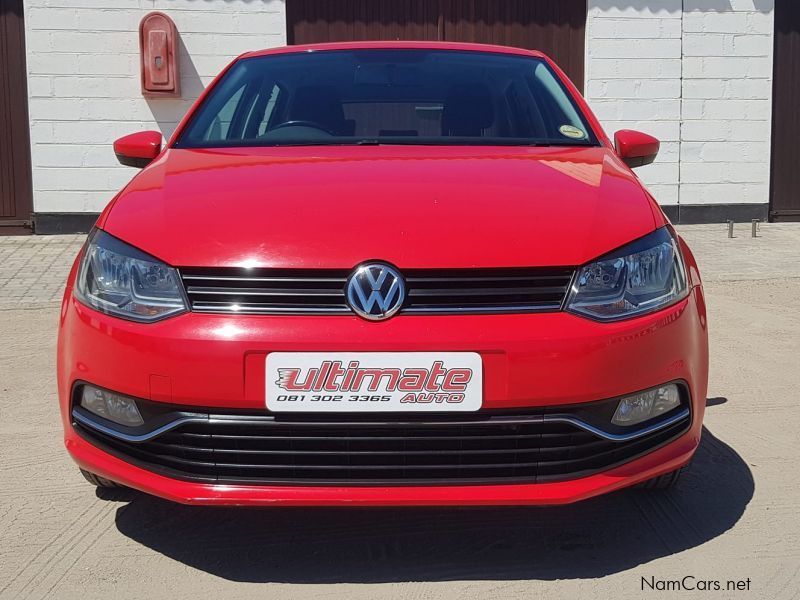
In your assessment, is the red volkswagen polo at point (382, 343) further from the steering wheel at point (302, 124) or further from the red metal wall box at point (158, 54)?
the red metal wall box at point (158, 54)

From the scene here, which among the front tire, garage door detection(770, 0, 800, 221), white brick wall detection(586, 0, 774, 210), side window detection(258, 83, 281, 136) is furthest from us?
garage door detection(770, 0, 800, 221)

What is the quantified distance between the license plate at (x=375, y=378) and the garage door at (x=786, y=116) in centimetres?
889

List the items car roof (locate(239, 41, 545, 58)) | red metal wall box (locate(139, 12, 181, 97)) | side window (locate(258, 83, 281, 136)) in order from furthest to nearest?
1. red metal wall box (locate(139, 12, 181, 97))
2. car roof (locate(239, 41, 545, 58))
3. side window (locate(258, 83, 281, 136))

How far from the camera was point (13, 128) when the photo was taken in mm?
9328

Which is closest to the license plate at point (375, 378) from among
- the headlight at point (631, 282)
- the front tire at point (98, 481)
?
the headlight at point (631, 282)

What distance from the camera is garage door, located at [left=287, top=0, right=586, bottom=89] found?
9.70m

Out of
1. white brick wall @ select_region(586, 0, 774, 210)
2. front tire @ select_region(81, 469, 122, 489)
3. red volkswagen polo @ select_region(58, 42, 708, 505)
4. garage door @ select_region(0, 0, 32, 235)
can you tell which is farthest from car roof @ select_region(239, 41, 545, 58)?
white brick wall @ select_region(586, 0, 774, 210)

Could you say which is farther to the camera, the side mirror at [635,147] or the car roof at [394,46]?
the car roof at [394,46]

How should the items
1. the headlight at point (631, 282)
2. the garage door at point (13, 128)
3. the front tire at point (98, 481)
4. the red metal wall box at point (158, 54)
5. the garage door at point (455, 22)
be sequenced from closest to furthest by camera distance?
the headlight at point (631, 282)
the front tire at point (98, 481)
the red metal wall box at point (158, 54)
the garage door at point (13, 128)
the garage door at point (455, 22)

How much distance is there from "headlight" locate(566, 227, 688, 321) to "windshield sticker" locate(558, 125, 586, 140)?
2.89 feet

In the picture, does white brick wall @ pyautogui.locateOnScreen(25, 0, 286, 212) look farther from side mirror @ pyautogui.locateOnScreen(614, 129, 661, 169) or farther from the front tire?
the front tire

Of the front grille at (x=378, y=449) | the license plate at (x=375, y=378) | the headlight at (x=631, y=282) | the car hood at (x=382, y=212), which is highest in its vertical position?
the car hood at (x=382, y=212)

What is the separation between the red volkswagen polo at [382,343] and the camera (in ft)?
7.57

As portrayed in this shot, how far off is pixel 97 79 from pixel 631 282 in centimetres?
779
